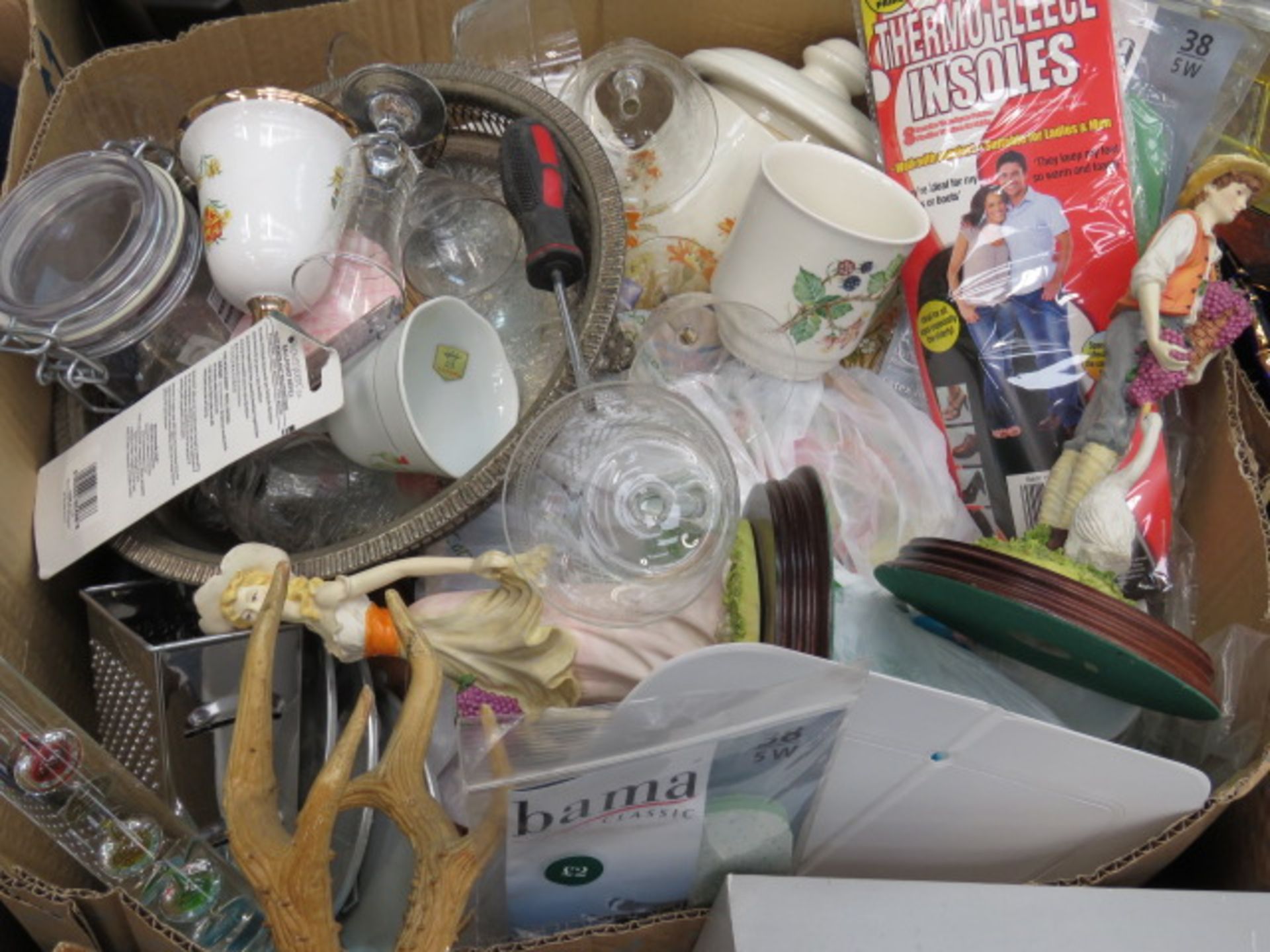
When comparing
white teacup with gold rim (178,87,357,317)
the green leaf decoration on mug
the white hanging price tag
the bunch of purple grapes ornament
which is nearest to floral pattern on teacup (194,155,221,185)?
white teacup with gold rim (178,87,357,317)

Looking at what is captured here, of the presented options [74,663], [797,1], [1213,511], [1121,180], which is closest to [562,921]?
[74,663]

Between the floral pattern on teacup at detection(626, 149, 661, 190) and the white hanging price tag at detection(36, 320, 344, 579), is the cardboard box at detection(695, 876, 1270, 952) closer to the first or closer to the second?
the white hanging price tag at detection(36, 320, 344, 579)

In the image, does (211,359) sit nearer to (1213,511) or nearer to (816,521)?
(816,521)

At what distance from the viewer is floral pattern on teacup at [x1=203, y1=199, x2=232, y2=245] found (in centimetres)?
79

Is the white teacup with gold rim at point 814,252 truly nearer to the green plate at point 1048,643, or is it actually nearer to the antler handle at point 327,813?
the green plate at point 1048,643

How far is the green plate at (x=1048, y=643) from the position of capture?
0.64 meters

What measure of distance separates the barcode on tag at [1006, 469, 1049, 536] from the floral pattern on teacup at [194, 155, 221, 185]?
0.64 metres

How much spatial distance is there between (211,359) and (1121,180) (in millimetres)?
718

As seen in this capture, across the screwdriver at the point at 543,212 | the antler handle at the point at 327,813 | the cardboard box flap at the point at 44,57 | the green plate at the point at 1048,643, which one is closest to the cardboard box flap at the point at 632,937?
the antler handle at the point at 327,813

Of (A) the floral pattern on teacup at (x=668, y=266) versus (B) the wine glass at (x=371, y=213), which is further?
(A) the floral pattern on teacup at (x=668, y=266)

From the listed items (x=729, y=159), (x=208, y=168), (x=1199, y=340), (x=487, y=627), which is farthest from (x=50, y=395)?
(x=1199, y=340)

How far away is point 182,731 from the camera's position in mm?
732

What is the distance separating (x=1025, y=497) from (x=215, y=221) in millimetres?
642

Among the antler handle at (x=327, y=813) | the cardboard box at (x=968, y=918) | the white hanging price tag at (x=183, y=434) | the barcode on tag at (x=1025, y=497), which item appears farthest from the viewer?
the barcode on tag at (x=1025, y=497)
